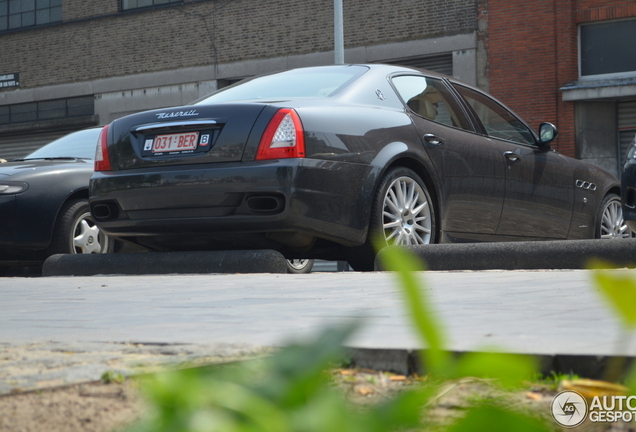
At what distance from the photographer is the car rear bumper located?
5.30 meters

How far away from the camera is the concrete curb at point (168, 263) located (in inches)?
213

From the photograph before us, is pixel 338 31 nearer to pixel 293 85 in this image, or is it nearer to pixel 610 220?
pixel 610 220

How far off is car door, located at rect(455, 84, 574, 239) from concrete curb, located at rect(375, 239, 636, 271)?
4.65 ft

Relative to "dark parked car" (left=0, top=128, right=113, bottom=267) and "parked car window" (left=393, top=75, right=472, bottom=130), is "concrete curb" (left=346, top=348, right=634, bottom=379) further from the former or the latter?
"dark parked car" (left=0, top=128, right=113, bottom=267)

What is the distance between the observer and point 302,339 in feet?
1.42

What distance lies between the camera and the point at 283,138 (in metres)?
5.33

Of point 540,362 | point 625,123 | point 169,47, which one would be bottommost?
point 540,362

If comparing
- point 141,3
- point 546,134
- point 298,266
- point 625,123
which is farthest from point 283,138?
point 141,3

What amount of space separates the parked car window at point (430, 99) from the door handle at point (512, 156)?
1.31 feet

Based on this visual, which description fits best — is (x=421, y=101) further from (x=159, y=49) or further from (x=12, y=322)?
(x=159, y=49)

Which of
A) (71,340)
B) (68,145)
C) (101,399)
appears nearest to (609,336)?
(101,399)

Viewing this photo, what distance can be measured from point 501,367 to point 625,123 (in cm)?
2065

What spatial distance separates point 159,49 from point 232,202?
2016 cm

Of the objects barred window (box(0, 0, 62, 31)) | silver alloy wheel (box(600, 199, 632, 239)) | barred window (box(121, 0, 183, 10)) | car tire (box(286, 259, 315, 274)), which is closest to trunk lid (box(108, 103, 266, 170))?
car tire (box(286, 259, 315, 274))
